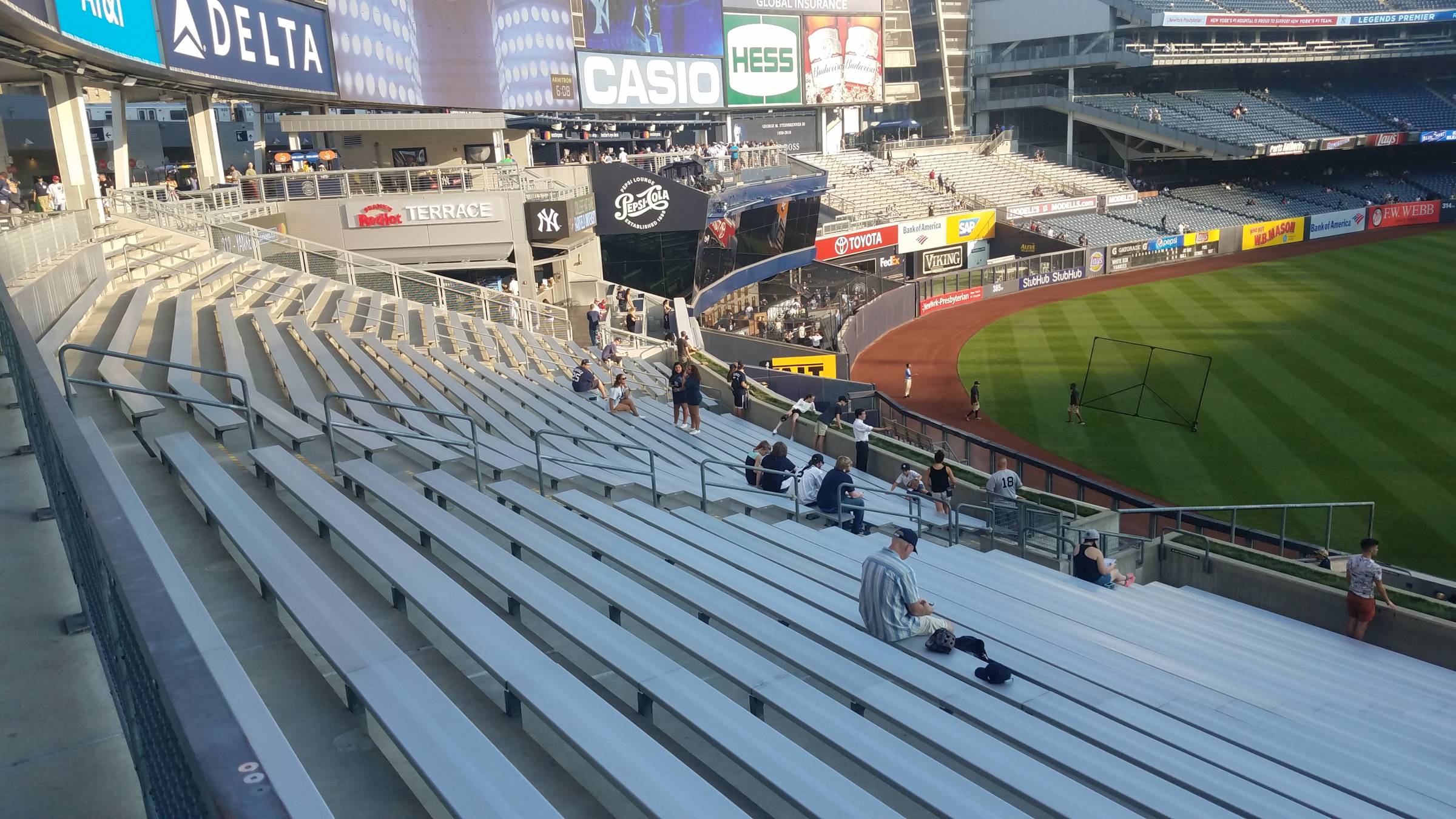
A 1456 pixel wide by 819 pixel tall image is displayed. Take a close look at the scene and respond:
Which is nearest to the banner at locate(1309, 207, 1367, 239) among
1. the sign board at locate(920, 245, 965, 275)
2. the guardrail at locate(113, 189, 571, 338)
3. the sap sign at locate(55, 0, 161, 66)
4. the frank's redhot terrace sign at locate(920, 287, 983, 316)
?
the sign board at locate(920, 245, 965, 275)

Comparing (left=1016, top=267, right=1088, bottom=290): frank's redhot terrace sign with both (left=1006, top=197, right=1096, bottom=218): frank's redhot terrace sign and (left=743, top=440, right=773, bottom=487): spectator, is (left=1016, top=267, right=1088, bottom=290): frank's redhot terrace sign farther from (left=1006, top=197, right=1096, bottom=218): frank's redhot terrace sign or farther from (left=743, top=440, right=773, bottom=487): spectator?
(left=743, top=440, right=773, bottom=487): spectator

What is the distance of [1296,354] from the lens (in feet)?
93.1

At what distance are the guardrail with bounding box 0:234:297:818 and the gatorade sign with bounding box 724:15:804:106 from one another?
125 ft

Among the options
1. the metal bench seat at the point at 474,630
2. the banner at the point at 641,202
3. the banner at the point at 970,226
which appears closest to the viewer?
the metal bench seat at the point at 474,630

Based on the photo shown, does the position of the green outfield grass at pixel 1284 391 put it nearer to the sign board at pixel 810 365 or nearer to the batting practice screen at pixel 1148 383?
the batting practice screen at pixel 1148 383

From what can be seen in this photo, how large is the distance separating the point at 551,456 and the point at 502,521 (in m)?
3.45

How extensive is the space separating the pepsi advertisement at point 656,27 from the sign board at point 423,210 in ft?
42.1

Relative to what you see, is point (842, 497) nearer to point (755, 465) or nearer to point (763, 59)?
point (755, 465)

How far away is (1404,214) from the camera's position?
56312 millimetres

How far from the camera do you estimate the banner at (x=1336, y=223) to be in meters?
54.0

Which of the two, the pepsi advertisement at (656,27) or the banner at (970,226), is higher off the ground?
the pepsi advertisement at (656,27)

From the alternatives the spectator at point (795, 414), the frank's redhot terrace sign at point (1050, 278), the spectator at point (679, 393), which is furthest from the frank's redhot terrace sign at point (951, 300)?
the spectator at point (679, 393)

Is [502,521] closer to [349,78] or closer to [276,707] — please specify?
[276,707]

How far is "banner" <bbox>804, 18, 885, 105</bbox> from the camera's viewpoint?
4312 cm
